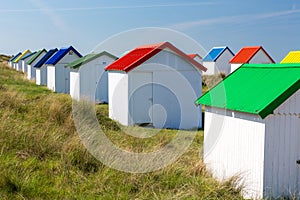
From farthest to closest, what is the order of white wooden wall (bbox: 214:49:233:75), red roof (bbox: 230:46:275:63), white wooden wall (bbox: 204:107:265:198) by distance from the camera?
white wooden wall (bbox: 214:49:233:75), red roof (bbox: 230:46:275:63), white wooden wall (bbox: 204:107:265:198)

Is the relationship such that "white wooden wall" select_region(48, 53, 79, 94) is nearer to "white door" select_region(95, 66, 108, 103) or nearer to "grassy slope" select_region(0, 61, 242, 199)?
"white door" select_region(95, 66, 108, 103)

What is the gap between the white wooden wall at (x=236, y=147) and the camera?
650 cm

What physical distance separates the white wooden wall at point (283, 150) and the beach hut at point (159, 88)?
29.1 ft

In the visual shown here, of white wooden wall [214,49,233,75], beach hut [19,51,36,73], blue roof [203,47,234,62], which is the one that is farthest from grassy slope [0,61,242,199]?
beach hut [19,51,36,73]

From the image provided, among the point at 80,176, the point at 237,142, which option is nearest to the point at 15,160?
the point at 80,176

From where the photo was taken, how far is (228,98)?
7719 mm

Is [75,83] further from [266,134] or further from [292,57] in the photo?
[266,134]

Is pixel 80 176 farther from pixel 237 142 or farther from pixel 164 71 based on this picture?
pixel 164 71

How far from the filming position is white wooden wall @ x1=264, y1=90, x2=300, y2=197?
21.0 feet

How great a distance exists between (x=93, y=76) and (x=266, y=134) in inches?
696

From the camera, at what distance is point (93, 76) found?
2306 cm

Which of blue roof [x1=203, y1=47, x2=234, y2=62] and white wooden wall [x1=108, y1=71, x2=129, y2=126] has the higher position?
blue roof [x1=203, y1=47, x2=234, y2=62]

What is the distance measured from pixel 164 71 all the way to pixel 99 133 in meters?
6.29

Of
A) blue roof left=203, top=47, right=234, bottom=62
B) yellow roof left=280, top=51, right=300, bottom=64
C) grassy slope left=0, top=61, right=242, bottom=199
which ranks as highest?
blue roof left=203, top=47, right=234, bottom=62
